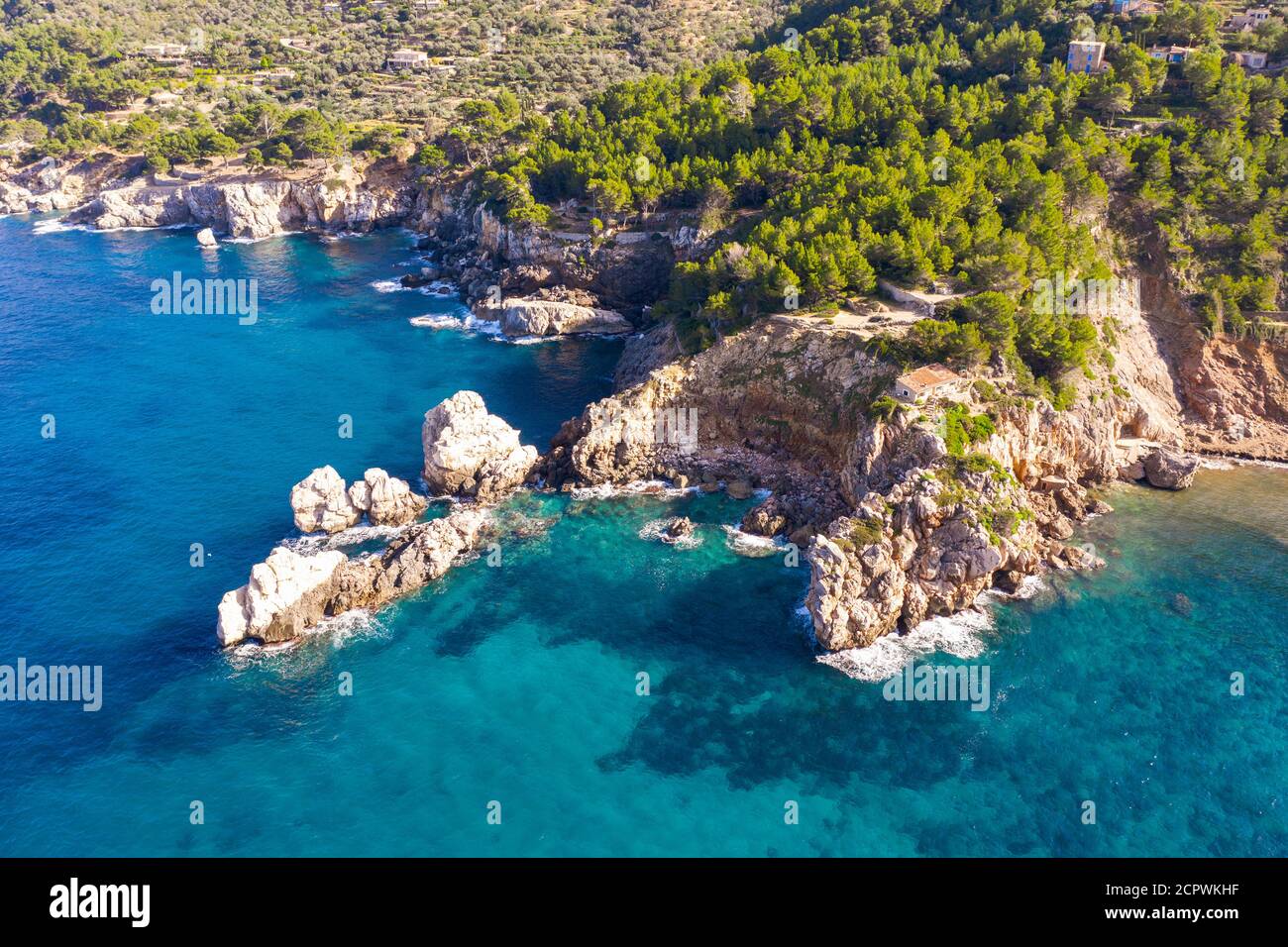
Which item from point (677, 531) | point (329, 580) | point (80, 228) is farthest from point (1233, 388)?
point (80, 228)

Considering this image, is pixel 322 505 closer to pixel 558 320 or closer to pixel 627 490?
pixel 627 490

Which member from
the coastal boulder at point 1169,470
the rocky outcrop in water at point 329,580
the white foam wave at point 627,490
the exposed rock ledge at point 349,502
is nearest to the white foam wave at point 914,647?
the white foam wave at point 627,490

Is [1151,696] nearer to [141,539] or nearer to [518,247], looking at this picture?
[141,539]

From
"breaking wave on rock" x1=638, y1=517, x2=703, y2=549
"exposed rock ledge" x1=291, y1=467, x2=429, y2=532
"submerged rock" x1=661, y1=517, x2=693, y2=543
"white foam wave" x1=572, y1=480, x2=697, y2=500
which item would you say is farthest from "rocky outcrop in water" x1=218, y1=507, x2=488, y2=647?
"submerged rock" x1=661, y1=517, x2=693, y2=543

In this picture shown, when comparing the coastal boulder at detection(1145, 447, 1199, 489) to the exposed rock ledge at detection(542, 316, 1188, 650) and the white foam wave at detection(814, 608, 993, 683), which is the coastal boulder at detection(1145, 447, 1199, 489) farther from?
the white foam wave at detection(814, 608, 993, 683)

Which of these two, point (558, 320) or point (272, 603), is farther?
point (558, 320)

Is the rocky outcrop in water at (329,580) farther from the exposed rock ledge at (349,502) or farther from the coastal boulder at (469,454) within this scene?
the coastal boulder at (469,454)
